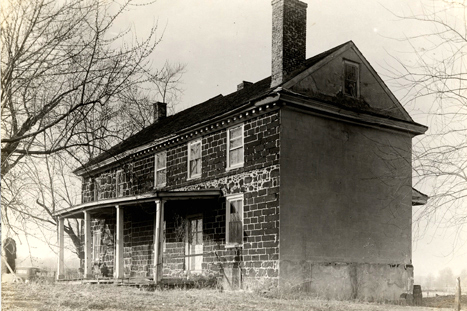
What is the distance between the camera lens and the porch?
18.2 meters

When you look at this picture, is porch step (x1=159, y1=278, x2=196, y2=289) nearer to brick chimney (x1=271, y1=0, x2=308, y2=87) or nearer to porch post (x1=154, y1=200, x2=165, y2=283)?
porch post (x1=154, y1=200, x2=165, y2=283)

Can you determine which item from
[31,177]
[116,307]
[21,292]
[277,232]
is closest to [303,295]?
[277,232]

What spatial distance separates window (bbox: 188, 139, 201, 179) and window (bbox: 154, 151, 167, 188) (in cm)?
204

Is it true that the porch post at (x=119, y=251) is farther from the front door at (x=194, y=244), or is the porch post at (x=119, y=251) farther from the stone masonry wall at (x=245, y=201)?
the front door at (x=194, y=244)

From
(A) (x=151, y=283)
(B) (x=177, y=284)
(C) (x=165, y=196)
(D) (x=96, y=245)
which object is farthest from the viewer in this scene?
(D) (x=96, y=245)

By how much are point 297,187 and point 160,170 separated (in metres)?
8.09

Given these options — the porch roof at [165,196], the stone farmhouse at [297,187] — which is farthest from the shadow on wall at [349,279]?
the porch roof at [165,196]

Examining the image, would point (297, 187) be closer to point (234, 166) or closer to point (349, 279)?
point (234, 166)

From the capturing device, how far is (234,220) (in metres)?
18.2

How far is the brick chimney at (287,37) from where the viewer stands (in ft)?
59.6

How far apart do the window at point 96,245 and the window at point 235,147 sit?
39.9ft

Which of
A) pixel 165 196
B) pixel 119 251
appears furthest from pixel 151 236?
pixel 165 196

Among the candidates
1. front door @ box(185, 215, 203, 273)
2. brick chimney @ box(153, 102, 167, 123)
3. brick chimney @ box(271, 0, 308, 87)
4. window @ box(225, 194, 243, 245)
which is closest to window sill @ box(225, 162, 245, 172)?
window @ box(225, 194, 243, 245)

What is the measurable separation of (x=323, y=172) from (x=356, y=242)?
8.77 ft
